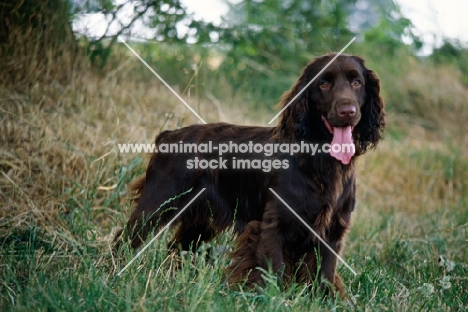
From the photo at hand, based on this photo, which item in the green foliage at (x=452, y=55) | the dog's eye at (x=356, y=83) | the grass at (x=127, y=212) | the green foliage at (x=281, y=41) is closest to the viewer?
the grass at (x=127, y=212)

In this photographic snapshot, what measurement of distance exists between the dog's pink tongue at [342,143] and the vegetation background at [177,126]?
0.80m

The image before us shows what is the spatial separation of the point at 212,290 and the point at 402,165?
206 inches

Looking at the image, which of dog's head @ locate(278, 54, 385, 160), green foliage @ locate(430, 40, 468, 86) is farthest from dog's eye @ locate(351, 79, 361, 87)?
green foliage @ locate(430, 40, 468, 86)

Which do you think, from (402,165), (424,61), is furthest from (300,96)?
(424,61)

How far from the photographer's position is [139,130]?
5711mm

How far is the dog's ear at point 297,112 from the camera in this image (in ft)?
11.8

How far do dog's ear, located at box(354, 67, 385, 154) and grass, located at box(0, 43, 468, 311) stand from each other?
813 millimetres

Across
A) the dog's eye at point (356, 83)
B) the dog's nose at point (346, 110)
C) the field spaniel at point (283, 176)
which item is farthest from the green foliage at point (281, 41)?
the dog's nose at point (346, 110)

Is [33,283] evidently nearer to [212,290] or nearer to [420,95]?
[212,290]

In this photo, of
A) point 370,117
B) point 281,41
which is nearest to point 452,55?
point 281,41

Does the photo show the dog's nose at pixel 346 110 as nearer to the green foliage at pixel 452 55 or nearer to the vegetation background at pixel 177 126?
the vegetation background at pixel 177 126

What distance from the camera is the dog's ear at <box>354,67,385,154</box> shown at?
3.75 meters

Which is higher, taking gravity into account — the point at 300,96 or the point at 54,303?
the point at 300,96

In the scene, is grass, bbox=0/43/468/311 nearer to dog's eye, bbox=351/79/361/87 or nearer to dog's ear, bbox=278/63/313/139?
dog's ear, bbox=278/63/313/139
